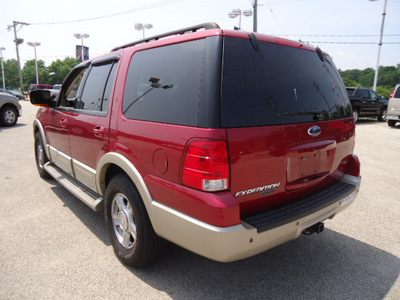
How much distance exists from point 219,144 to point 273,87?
682 millimetres

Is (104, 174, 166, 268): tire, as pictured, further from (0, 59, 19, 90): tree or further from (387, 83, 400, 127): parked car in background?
(0, 59, 19, 90): tree

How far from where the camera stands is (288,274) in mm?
2561

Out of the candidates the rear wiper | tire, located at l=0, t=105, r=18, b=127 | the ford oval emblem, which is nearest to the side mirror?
the rear wiper

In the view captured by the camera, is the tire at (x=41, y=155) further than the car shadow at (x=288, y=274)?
Yes

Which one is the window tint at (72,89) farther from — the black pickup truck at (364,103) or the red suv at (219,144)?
the black pickup truck at (364,103)

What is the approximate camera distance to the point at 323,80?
262cm

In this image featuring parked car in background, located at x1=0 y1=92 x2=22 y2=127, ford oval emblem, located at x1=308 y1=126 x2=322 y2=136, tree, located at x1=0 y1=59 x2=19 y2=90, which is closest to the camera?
ford oval emblem, located at x1=308 y1=126 x2=322 y2=136

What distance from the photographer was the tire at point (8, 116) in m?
11.6

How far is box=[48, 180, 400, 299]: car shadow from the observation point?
7.61 ft

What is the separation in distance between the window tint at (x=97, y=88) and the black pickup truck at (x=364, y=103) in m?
15.0

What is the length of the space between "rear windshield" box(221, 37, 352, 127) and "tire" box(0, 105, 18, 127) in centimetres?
1260

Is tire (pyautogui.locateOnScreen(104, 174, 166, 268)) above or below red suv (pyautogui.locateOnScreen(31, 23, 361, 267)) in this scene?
below

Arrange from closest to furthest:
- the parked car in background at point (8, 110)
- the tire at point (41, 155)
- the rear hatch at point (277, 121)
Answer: the rear hatch at point (277, 121), the tire at point (41, 155), the parked car in background at point (8, 110)

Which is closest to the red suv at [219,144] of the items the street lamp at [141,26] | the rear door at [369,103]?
the rear door at [369,103]
